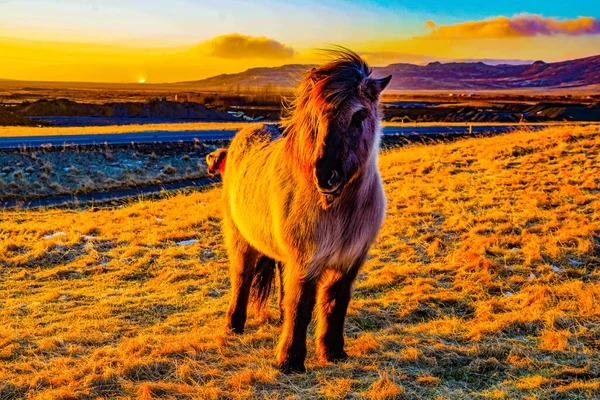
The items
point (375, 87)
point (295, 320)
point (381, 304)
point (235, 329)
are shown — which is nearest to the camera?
point (375, 87)

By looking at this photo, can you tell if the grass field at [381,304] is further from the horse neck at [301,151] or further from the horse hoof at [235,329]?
the horse neck at [301,151]

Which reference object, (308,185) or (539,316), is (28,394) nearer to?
(308,185)

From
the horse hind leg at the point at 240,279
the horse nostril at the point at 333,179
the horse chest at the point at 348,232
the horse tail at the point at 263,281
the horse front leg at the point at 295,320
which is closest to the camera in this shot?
the horse nostril at the point at 333,179

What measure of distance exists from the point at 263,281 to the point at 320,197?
226 cm

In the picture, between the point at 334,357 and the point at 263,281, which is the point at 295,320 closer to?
the point at 334,357

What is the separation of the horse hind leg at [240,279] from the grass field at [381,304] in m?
0.24

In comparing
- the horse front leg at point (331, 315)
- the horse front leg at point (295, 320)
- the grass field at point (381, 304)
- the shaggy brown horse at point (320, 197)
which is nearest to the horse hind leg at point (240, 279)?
the grass field at point (381, 304)

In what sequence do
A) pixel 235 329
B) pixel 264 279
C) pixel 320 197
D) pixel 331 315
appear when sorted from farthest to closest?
pixel 264 279 → pixel 235 329 → pixel 331 315 → pixel 320 197

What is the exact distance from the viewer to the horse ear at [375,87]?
4.39 m

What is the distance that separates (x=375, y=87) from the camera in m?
4.41

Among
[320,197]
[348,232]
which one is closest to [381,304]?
[348,232]

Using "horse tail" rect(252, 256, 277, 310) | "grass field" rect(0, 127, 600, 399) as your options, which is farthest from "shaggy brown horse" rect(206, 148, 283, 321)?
"grass field" rect(0, 127, 600, 399)

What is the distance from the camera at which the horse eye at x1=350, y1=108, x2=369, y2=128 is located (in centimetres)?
424

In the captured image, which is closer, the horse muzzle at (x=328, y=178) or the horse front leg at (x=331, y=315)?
the horse muzzle at (x=328, y=178)
